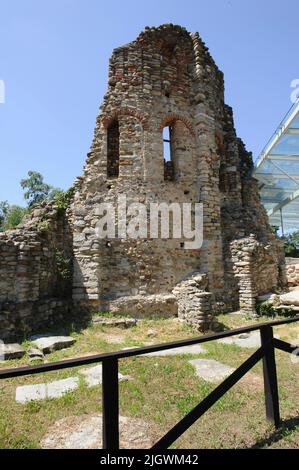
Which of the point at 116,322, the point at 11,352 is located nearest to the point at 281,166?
the point at 116,322

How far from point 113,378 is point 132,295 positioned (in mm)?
7562

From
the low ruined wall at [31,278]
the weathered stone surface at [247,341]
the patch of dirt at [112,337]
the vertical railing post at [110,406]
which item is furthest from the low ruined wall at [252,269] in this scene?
the vertical railing post at [110,406]

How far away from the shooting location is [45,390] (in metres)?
4.62

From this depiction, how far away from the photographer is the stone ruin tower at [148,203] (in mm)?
9352

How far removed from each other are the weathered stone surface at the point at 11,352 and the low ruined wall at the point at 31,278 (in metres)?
1.27

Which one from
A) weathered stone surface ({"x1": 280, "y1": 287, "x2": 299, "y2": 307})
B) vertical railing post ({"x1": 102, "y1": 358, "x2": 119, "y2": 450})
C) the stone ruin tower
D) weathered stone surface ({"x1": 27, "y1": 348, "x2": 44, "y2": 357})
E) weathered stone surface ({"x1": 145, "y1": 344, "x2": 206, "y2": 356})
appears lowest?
weathered stone surface ({"x1": 145, "y1": 344, "x2": 206, "y2": 356})

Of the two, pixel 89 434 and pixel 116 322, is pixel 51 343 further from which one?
pixel 89 434

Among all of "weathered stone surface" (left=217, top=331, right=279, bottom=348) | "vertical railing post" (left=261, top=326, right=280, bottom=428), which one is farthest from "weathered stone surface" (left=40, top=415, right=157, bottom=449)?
"weathered stone surface" (left=217, top=331, right=279, bottom=348)

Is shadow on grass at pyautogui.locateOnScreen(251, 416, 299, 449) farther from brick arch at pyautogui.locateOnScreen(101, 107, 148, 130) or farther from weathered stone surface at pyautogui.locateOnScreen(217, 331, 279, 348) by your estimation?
brick arch at pyautogui.locateOnScreen(101, 107, 148, 130)

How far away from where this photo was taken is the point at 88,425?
3568mm

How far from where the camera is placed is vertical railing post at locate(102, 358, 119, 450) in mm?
2331

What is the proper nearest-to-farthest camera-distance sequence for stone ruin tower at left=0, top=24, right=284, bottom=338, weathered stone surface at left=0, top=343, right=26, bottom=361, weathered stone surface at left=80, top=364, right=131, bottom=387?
weathered stone surface at left=80, top=364, right=131, bottom=387 < weathered stone surface at left=0, top=343, right=26, bottom=361 < stone ruin tower at left=0, top=24, right=284, bottom=338

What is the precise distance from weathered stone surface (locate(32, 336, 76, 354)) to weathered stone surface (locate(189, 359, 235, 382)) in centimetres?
304
